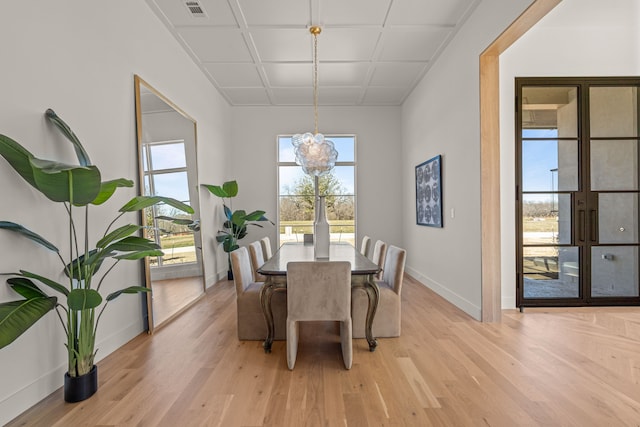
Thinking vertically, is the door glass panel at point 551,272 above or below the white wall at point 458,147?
below

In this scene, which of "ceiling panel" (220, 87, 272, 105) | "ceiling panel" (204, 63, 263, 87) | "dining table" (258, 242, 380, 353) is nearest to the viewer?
"dining table" (258, 242, 380, 353)

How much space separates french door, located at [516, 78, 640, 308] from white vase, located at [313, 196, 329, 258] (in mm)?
2276

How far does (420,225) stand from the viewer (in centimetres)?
539

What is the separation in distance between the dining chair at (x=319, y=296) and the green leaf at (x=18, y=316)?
4.47 feet

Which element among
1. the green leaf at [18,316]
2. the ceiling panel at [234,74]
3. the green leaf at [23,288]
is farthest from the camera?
the ceiling panel at [234,74]

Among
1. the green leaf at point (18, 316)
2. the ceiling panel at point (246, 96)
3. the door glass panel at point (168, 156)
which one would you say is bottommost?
the green leaf at point (18, 316)

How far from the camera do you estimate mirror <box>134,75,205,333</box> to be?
10.4ft

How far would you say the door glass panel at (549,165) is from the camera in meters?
3.81

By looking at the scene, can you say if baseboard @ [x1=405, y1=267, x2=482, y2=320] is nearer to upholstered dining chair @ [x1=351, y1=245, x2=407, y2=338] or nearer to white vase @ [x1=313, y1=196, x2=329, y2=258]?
upholstered dining chair @ [x1=351, y1=245, x2=407, y2=338]

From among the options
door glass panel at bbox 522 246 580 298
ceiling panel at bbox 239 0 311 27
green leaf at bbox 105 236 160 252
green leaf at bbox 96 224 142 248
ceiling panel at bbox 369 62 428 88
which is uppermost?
ceiling panel at bbox 239 0 311 27

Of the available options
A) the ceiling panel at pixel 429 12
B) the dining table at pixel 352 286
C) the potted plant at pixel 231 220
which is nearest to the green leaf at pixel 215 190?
the potted plant at pixel 231 220

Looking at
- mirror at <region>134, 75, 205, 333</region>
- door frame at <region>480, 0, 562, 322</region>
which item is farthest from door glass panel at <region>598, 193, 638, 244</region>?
mirror at <region>134, 75, 205, 333</region>

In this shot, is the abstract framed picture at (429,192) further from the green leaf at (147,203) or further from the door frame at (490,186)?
the green leaf at (147,203)

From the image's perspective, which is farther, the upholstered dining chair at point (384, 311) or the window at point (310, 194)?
the window at point (310, 194)
